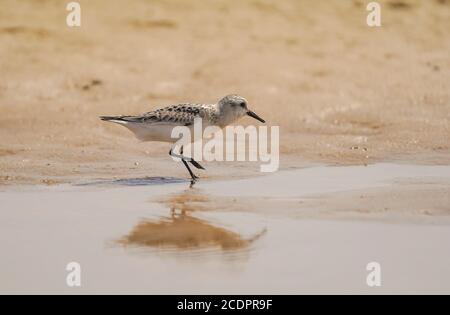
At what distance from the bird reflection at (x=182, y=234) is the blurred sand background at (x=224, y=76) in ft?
6.87

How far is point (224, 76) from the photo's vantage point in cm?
1330

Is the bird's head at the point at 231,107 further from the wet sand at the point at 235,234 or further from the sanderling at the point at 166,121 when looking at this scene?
the wet sand at the point at 235,234

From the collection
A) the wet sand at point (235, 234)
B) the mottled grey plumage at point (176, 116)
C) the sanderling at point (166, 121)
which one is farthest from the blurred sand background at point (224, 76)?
the wet sand at point (235, 234)

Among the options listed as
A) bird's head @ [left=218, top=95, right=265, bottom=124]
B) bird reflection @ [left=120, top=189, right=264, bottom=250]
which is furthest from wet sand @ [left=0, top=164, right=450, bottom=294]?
bird's head @ [left=218, top=95, right=265, bottom=124]

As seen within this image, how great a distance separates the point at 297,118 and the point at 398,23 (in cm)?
369

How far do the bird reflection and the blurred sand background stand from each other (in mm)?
2093

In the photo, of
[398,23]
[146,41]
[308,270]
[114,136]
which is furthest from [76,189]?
[398,23]

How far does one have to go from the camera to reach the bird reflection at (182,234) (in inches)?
282

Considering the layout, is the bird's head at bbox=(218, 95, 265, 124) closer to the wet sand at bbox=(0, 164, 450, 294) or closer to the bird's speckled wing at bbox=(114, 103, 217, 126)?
the bird's speckled wing at bbox=(114, 103, 217, 126)

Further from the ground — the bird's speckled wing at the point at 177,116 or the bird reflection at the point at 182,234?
the bird's speckled wing at the point at 177,116

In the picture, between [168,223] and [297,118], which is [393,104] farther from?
[168,223]

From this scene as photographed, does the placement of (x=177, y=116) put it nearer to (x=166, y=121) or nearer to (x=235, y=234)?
(x=166, y=121)

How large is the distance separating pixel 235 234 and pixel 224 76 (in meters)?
6.07

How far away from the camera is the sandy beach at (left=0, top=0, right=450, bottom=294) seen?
6.63 metres
